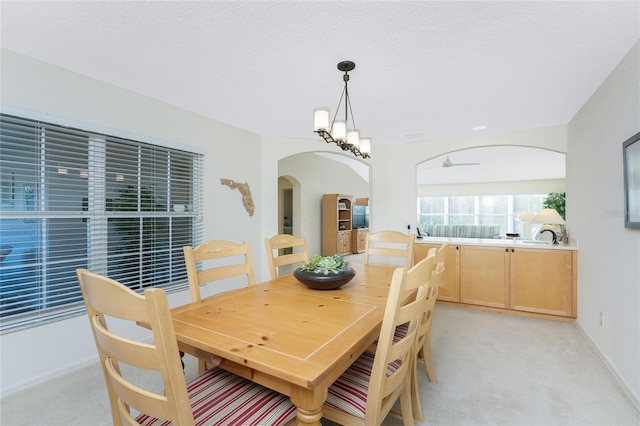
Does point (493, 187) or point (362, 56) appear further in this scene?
point (493, 187)

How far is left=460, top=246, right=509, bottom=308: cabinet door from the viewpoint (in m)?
3.71

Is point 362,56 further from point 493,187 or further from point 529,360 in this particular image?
point 493,187

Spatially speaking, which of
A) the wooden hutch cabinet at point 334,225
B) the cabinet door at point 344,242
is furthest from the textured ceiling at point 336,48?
the cabinet door at point 344,242

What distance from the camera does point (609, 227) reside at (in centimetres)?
242

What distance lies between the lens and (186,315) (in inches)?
58.2

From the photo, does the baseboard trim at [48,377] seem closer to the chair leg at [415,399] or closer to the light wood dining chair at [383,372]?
the light wood dining chair at [383,372]

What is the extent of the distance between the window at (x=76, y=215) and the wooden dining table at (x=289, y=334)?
149cm

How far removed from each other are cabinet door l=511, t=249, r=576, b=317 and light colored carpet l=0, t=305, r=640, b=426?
58 cm

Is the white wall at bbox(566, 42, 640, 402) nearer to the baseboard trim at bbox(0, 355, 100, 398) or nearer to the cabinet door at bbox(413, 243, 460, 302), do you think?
the cabinet door at bbox(413, 243, 460, 302)

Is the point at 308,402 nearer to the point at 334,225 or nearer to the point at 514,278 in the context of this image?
the point at 514,278

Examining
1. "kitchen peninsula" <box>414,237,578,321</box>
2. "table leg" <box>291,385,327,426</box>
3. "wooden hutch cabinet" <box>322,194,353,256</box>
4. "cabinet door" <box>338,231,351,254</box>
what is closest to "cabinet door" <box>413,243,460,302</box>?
"kitchen peninsula" <box>414,237,578,321</box>

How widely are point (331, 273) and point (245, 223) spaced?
235cm

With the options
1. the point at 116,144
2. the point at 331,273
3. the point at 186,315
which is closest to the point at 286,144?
the point at 116,144

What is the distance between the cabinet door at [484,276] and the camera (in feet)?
12.2
